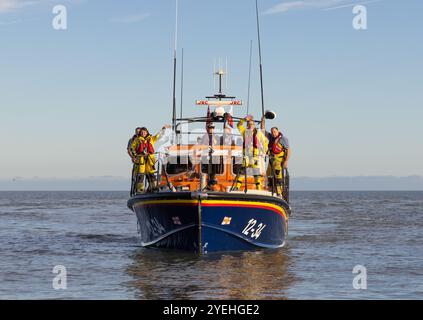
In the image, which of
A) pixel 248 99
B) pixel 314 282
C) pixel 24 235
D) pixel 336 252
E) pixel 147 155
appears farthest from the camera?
pixel 24 235

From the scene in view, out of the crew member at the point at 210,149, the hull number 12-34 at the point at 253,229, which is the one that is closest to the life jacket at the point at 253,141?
the crew member at the point at 210,149

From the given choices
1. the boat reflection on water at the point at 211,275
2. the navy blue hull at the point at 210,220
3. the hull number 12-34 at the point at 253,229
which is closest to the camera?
the boat reflection on water at the point at 211,275

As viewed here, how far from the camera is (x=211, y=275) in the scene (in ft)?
45.4

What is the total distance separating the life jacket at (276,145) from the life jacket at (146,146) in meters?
3.08

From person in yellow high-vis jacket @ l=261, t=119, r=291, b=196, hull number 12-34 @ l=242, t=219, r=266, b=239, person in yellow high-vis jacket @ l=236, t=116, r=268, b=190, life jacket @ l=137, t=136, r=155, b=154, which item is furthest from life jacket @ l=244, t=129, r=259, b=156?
life jacket @ l=137, t=136, r=155, b=154

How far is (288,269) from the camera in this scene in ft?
49.7

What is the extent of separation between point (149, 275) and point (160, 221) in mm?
2326

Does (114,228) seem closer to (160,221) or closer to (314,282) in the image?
(160,221)

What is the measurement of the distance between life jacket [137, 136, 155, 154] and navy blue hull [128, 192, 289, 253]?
55.4 inches

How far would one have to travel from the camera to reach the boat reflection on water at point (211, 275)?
12.1 m

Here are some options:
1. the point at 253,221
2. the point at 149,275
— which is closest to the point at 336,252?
the point at 253,221

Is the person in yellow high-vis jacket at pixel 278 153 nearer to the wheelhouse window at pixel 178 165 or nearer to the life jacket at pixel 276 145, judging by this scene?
the life jacket at pixel 276 145

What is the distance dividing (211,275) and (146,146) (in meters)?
5.05
